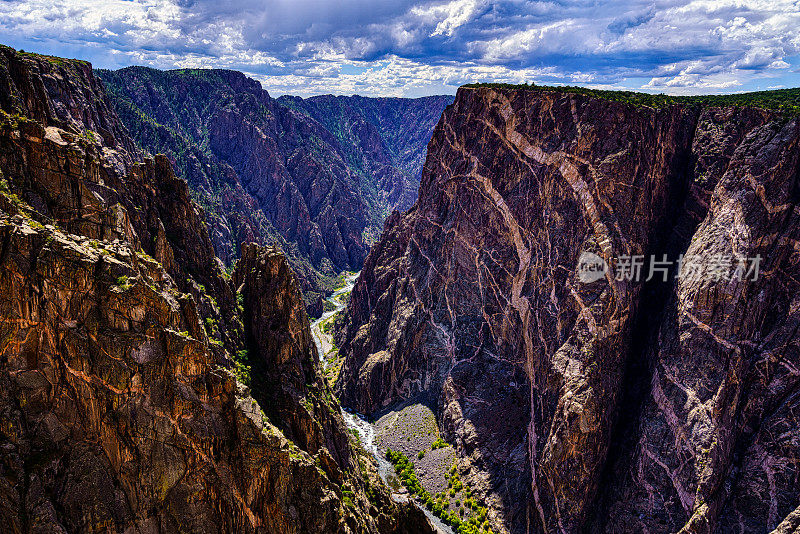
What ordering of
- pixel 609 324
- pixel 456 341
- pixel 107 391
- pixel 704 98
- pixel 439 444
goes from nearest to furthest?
1. pixel 107 391
2. pixel 609 324
3. pixel 704 98
4. pixel 439 444
5. pixel 456 341

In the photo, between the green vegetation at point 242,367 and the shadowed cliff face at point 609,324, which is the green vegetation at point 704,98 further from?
the green vegetation at point 242,367

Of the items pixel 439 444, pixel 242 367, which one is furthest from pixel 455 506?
pixel 242 367

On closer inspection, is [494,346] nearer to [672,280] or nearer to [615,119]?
[672,280]

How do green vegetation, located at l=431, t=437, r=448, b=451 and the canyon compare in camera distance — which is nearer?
the canyon

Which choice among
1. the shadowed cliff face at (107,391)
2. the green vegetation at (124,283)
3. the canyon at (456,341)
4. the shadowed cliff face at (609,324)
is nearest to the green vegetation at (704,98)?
the canyon at (456,341)

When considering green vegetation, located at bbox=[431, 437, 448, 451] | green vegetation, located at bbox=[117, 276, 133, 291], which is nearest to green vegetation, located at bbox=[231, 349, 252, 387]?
green vegetation, located at bbox=[117, 276, 133, 291]

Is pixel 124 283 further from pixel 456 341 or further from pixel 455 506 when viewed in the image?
pixel 456 341

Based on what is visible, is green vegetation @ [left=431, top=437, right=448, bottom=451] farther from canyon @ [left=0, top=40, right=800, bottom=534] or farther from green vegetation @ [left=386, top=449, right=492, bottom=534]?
green vegetation @ [left=386, top=449, right=492, bottom=534]
